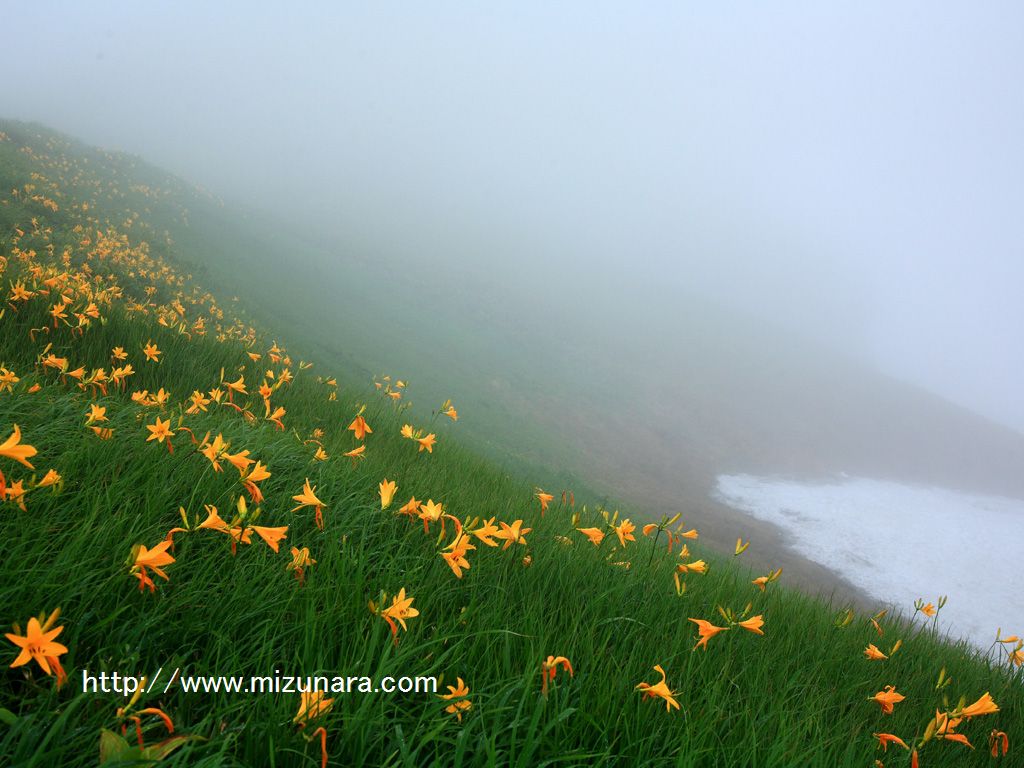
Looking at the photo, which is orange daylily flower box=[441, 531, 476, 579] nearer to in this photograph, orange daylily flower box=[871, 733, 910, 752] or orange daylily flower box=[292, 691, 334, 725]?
orange daylily flower box=[292, 691, 334, 725]

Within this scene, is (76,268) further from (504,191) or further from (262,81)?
(262,81)

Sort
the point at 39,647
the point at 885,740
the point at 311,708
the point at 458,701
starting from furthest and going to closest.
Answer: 1. the point at 885,740
2. the point at 458,701
3. the point at 311,708
4. the point at 39,647

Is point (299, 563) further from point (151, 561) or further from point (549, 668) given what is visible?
point (549, 668)

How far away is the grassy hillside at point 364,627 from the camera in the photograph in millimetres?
1011

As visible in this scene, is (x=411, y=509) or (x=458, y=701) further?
(x=411, y=509)

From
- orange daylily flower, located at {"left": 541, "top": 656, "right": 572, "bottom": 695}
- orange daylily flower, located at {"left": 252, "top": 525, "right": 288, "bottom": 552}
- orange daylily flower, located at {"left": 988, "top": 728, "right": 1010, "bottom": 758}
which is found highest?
orange daylily flower, located at {"left": 252, "top": 525, "right": 288, "bottom": 552}

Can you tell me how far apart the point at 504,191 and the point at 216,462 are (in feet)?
288

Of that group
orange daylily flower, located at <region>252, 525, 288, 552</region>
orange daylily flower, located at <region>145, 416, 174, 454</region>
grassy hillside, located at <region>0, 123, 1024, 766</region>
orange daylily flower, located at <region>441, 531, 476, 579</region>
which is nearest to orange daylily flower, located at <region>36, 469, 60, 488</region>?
grassy hillside, located at <region>0, 123, 1024, 766</region>

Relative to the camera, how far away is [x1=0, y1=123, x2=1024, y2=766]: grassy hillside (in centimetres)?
101

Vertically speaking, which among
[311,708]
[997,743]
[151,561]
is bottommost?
[997,743]

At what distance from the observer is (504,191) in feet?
275

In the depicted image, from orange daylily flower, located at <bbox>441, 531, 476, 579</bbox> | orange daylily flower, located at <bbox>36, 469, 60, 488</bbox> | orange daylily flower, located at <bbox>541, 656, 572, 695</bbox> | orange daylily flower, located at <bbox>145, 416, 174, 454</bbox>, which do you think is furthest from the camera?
orange daylily flower, located at <bbox>145, 416, 174, 454</bbox>

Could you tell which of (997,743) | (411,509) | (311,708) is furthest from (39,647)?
(997,743)

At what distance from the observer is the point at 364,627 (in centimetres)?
132
